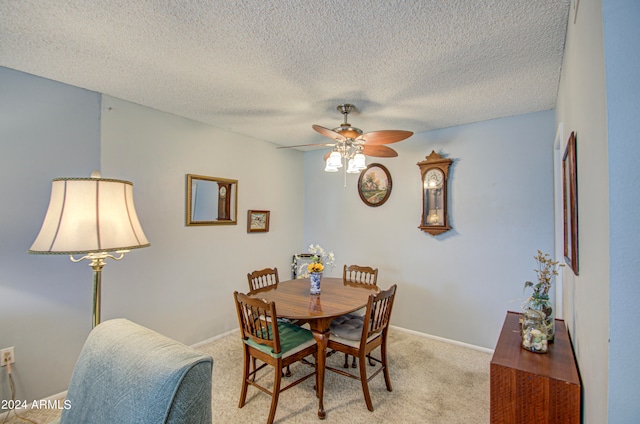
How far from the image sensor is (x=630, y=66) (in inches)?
28.3

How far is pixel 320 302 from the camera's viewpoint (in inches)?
92.6

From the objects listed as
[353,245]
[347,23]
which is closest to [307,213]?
[353,245]

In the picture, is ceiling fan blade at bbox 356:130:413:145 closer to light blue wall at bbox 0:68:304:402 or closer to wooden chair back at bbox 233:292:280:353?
wooden chair back at bbox 233:292:280:353

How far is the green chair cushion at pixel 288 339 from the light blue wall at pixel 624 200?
5.62 ft

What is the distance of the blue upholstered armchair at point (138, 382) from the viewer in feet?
2.95

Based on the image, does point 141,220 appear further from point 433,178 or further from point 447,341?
point 447,341

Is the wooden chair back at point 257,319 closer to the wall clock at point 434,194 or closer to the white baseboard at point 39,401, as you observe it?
the white baseboard at point 39,401

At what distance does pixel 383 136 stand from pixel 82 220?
6.63ft

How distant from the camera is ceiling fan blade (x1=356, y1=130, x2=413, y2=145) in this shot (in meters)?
2.34

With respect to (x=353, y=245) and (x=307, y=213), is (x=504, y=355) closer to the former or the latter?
(x=353, y=245)

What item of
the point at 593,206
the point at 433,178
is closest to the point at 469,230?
the point at 433,178

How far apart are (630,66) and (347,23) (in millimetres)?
1266

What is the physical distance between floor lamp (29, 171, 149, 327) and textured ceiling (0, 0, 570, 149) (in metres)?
0.94

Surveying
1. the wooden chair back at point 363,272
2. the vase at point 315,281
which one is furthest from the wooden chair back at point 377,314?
the wooden chair back at point 363,272
